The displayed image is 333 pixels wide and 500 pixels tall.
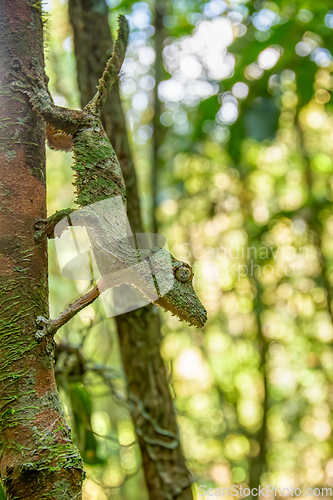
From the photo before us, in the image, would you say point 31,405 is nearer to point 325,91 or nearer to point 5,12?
point 5,12

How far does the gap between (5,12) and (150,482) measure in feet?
4.22

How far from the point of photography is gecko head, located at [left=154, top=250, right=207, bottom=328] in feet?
2.11

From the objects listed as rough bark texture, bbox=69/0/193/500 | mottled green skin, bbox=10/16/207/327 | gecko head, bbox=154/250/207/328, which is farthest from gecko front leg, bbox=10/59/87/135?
rough bark texture, bbox=69/0/193/500

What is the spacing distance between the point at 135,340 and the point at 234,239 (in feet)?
5.98

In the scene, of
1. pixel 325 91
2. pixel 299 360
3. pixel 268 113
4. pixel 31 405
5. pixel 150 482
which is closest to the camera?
pixel 31 405

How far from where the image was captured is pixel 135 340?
4.36 ft

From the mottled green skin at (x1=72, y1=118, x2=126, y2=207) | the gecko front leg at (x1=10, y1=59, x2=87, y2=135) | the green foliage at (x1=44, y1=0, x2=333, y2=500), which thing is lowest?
the green foliage at (x1=44, y1=0, x2=333, y2=500)

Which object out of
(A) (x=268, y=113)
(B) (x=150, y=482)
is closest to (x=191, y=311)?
(B) (x=150, y=482)

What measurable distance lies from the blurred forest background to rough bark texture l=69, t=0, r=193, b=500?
74 mm

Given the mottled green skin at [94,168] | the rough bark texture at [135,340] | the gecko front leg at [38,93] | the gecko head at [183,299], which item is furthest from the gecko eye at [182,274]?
the rough bark texture at [135,340]

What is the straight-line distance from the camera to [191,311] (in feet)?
2.13

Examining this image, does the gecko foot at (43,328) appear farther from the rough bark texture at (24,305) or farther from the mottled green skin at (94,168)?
the mottled green skin at (94,168)

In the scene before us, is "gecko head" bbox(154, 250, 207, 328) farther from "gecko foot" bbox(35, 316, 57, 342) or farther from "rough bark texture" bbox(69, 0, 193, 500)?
"rough bark texture" bbox(69, 0, 193, 500)

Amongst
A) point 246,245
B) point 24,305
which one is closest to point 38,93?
point 24,305
